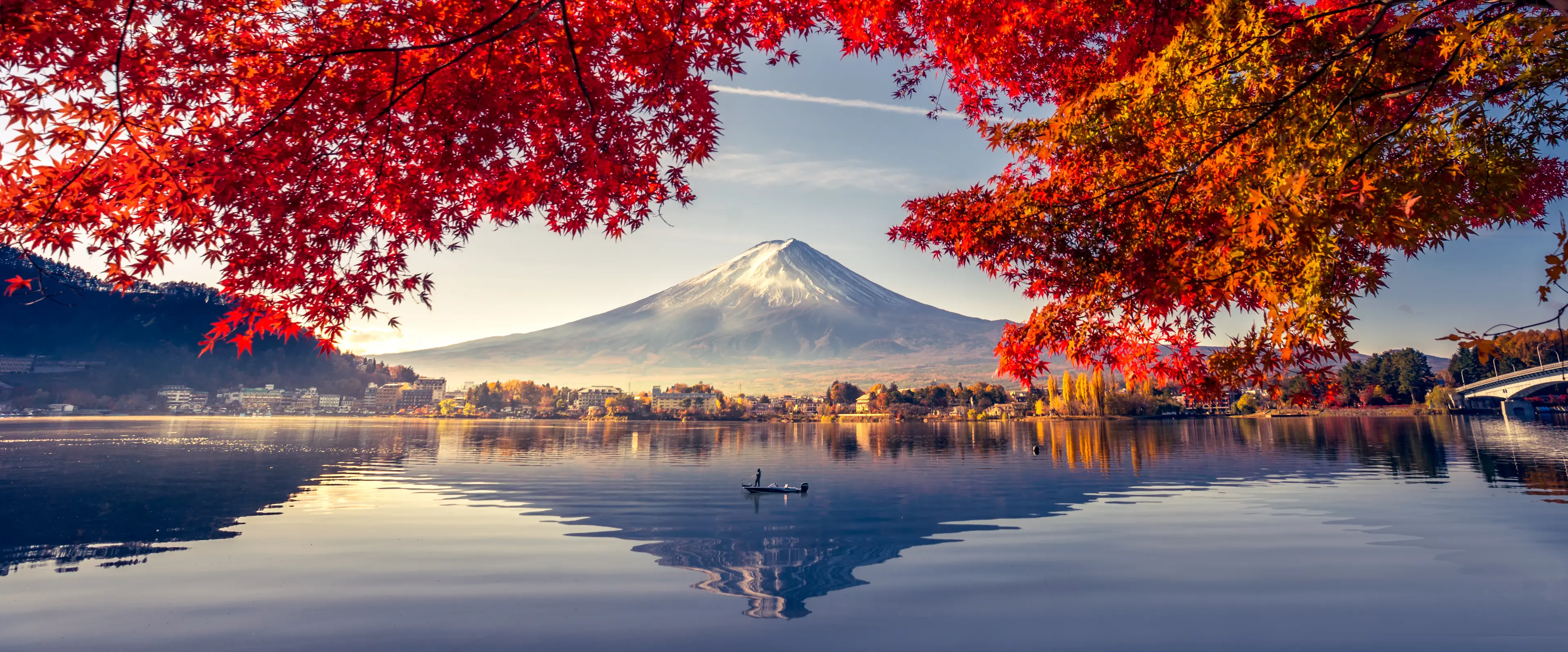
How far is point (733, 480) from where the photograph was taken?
97.9 feet

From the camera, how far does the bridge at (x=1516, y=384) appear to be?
72562mm

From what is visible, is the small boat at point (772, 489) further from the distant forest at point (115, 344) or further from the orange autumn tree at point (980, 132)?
the distant forest at point (115, 344)

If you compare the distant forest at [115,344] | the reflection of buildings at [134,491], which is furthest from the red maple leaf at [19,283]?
the distant forest at [115,344]

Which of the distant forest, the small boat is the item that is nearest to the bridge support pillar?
the small boat

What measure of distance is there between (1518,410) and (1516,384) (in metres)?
34.8

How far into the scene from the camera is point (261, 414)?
7092 inches

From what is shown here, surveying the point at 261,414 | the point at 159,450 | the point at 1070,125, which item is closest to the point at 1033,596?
the point at 1070,125

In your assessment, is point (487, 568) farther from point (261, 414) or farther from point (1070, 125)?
point (261, 414)

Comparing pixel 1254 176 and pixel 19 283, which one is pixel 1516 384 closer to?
pixel 1254 176

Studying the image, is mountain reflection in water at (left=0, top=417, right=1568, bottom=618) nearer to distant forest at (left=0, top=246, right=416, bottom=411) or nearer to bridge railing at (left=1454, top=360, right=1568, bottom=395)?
bridge railing at (left=1454, top=360, right=1568, bottom=395)

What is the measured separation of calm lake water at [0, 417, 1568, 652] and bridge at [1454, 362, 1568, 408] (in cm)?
6020

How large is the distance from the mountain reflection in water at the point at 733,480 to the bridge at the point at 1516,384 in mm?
16344

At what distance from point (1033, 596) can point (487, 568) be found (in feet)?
29.8

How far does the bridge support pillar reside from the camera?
95125 mm
